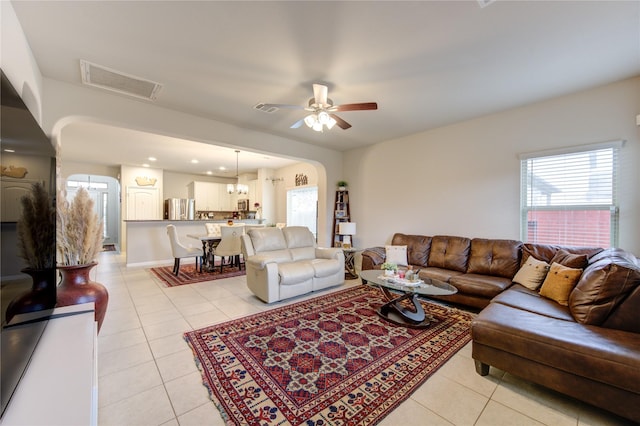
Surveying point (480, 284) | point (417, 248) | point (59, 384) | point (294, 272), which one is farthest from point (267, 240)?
point (59, 384)

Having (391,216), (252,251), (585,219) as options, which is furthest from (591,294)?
(252,251)

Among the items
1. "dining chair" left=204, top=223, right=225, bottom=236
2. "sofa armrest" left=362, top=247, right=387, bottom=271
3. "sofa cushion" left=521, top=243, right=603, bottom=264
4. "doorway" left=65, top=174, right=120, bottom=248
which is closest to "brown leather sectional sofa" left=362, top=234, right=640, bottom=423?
"sofa cushion" left=521, top=243, right=603, bottom=264

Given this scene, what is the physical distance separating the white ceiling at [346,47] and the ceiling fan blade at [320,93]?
148 mm

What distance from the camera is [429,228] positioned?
4559mm

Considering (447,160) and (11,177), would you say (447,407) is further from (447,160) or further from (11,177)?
(447,160)

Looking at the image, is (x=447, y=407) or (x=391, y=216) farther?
(x=391, y=216)

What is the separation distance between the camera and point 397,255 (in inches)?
169

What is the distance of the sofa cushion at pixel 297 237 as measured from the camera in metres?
4.43

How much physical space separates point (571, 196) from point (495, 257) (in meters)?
1.15

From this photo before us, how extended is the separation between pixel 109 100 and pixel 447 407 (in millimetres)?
4514

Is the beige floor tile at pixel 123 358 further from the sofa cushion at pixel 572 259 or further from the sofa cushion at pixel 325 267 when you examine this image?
the sofa cushion at pixel 572 259

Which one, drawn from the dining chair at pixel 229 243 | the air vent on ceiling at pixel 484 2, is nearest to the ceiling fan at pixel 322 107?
the air vent on ceiling at pixel 484 2

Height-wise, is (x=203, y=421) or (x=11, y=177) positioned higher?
(x=11, y=177)

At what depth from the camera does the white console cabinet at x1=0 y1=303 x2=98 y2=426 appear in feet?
2.87
